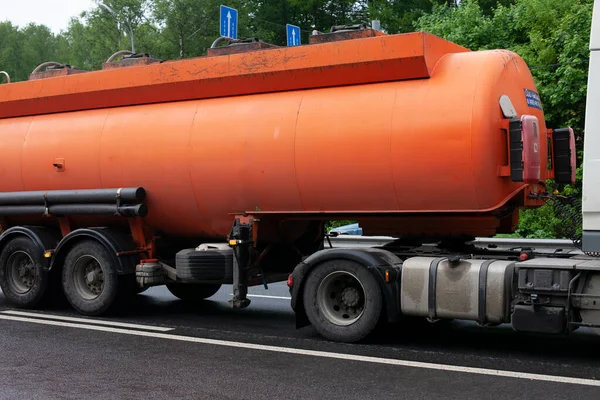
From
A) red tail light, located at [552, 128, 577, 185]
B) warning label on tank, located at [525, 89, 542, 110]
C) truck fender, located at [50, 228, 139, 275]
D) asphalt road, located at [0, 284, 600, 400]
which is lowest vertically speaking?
asphalt road, located at [0, 284, 600, 400]

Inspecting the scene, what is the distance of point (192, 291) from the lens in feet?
41.0

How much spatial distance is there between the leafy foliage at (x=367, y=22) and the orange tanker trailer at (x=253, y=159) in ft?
4.30

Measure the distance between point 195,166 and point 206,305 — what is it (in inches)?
112

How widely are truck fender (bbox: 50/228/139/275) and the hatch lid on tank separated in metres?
1.75

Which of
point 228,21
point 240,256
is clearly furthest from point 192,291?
point 228,21

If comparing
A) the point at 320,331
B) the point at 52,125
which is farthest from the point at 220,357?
the point at 52,125

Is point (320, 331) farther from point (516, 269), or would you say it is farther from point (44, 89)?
point (44, 89)

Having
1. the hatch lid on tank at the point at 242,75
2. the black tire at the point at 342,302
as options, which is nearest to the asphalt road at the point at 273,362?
the black tire at the point at 342,302

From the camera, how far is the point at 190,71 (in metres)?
10.4

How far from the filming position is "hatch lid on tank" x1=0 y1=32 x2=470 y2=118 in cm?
885

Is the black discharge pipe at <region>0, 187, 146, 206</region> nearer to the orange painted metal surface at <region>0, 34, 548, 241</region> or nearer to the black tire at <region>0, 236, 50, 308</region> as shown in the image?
the orange painted metal surface at <region>0, 34, 548, 241</region>

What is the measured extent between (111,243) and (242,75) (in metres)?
2.82

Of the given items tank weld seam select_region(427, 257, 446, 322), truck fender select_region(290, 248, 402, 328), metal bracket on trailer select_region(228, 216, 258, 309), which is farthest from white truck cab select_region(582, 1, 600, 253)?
metal bracket on trailer select_region(228, 216, 258, 309)

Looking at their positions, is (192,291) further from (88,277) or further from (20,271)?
(20,271)
